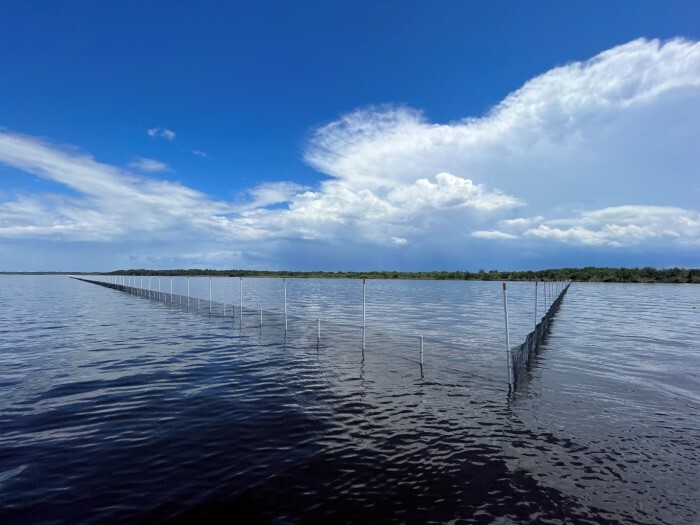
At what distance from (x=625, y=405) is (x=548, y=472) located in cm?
736

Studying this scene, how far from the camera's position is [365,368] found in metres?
19.1

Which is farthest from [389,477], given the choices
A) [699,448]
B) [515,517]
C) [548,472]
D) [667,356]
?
[667,356]

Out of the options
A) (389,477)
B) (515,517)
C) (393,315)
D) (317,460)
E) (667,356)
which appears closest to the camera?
(515,517)

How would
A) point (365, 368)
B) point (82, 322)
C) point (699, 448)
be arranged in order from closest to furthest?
point (699, 448) < point (365, 368) < point (82, 322)

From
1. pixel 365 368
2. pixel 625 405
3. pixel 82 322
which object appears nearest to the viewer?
pixel 625 405

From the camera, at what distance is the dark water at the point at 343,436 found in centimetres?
768

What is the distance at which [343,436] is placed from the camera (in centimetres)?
1085

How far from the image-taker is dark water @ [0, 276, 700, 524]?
768 cm

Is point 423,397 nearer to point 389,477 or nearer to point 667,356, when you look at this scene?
point 389,477

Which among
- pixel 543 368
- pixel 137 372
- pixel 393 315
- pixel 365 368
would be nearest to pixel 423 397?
pixel 365 368

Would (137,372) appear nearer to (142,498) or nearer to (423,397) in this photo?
(142,498)

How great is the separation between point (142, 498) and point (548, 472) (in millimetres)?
8729

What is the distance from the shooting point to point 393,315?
44.0m

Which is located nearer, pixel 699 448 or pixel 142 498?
pixel 142 498
